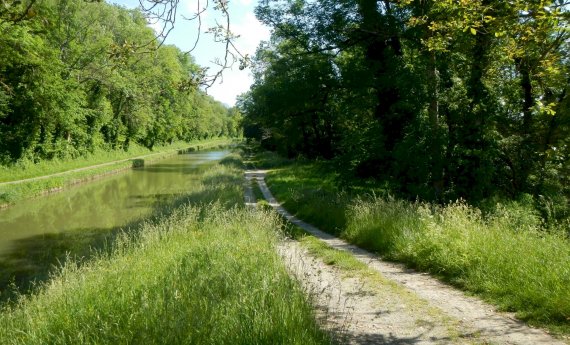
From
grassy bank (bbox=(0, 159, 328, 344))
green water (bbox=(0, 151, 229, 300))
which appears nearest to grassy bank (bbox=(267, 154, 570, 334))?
grassy bank (bbox=(0, 159, 328, 344))

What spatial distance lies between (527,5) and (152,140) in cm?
6856

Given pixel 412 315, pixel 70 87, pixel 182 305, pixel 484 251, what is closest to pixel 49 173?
pixel 70 87

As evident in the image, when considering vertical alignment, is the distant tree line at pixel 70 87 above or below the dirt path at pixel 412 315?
above

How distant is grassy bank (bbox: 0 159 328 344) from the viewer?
396cm

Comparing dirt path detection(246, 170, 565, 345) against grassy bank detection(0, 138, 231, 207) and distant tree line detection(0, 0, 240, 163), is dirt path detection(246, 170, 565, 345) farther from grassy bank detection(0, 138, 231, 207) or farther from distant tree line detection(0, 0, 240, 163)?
grassy bank detection(0, 138, 231, 207)

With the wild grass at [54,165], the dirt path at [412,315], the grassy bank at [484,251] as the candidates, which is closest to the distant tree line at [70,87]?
the wild grass at [54,165]

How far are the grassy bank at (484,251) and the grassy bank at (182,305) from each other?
9.92 ft

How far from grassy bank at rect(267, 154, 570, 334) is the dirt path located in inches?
13.3

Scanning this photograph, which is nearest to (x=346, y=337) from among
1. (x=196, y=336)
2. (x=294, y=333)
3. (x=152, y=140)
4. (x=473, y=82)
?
(x=294, y=333)

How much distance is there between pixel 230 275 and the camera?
533cm

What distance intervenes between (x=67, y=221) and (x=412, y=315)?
61.7 ft

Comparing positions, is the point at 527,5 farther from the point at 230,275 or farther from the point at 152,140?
the point at 152,140

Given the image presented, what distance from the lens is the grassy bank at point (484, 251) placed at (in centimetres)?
551

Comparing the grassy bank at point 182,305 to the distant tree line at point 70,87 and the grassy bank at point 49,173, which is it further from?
the grassy bank at point 49,173
